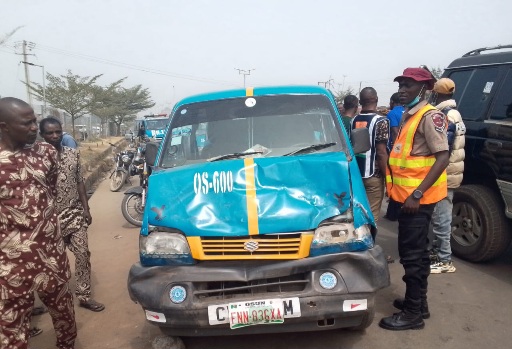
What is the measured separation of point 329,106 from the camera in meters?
3.58

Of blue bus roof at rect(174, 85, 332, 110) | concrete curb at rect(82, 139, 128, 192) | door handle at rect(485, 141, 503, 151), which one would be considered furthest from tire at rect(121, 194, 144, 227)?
door handle at rect(485, 141, 503, 151)

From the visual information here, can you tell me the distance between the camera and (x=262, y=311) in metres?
2.39

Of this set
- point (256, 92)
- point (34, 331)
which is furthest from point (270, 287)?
point (34, 331)

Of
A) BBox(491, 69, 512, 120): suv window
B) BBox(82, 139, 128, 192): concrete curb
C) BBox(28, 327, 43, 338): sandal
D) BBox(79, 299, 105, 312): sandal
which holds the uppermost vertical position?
BBox(491, 69, 512, 120): suv window

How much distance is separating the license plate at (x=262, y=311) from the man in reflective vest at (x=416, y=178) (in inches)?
46.2

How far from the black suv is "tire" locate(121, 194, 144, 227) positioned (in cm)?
500

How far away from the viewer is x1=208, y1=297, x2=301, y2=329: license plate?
7.83ft

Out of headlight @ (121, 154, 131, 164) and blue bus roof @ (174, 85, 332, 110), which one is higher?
blue bus roof @ (174, 85, 332, 110)

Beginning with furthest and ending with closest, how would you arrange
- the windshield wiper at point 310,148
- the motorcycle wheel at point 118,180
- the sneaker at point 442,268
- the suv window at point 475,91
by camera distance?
the motorcycle wheel at point 118,180 < the suv window at point 475,91 < the sneaker at point 442,268 < the windshield wiper at point 310,148

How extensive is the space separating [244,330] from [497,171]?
3.13 m

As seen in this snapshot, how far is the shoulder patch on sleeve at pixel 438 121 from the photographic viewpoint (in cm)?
291

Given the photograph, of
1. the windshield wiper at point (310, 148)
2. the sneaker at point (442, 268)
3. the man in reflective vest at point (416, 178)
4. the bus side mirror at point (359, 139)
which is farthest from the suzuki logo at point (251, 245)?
the sneaker at point (442, 268)

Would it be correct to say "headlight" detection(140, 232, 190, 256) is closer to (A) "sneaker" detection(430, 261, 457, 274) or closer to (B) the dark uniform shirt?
(B) the dark uniform shirt

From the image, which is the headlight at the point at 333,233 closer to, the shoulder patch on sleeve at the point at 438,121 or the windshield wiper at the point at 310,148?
the windshield wiper at the point at 310,148
